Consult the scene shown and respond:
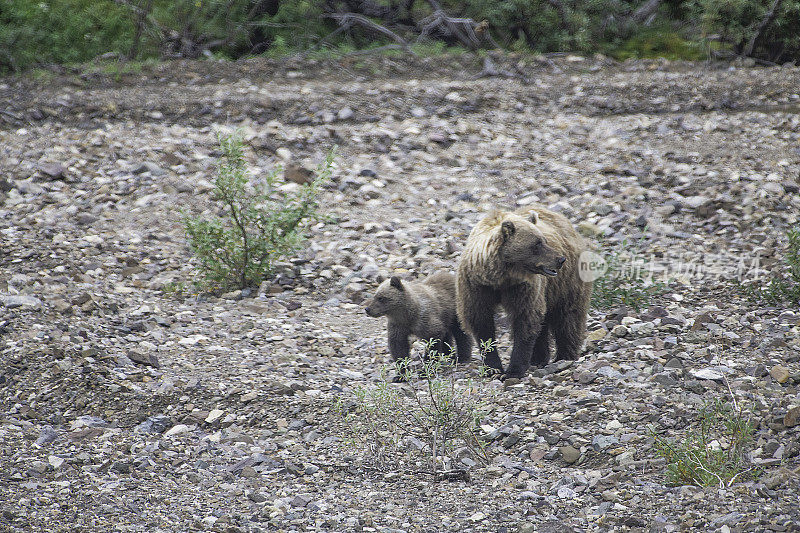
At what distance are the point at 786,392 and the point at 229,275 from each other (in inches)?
184

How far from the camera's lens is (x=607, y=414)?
14.7ft

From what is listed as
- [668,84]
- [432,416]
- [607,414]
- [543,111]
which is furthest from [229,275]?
[668,84]

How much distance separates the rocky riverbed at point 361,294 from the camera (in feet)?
12.5

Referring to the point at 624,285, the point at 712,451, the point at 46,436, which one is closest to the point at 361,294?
the point at 624,285

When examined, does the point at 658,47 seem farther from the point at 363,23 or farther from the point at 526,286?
the point at 526,286

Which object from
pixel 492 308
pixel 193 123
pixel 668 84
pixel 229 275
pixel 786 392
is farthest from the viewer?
pixel 668 84

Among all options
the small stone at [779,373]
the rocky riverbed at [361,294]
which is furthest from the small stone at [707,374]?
the small stone at [779,373]

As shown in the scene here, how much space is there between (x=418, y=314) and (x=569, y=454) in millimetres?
2077

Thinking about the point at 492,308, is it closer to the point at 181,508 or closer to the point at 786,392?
the point at 786,392

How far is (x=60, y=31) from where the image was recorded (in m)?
13.8

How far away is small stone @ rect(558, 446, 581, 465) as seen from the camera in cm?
414

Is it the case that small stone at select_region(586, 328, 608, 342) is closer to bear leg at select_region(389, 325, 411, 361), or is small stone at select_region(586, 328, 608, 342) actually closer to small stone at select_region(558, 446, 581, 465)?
bear leg at select_region(389, 325, 411, 361)

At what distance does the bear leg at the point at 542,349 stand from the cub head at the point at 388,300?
1066 millimetres

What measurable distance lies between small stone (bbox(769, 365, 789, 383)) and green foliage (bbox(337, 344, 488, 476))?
1.74m
